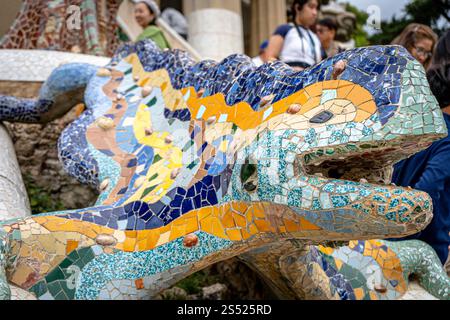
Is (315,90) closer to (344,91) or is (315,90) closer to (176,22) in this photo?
(344,91)

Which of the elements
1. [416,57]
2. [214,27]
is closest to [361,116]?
[416,57]

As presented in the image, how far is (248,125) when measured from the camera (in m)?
3.04

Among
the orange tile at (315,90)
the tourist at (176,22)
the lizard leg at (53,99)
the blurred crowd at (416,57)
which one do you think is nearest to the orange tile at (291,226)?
the orange tile at (315,90)

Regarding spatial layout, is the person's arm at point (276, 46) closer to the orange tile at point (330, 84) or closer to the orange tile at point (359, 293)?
the orange tile at point (359, 293)

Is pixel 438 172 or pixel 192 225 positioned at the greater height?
pixel 192 225

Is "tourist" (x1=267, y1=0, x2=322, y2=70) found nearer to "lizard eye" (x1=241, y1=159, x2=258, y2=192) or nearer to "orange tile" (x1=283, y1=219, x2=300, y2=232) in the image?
"lizard eye" (x1=241, y1=159, x2=258, y2=192)

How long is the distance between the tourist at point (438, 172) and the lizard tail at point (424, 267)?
0.55ft

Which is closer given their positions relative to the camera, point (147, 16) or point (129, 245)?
point (129, 245)

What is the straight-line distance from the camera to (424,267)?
397 cm

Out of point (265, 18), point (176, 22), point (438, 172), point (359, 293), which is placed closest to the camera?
point (359, 293)

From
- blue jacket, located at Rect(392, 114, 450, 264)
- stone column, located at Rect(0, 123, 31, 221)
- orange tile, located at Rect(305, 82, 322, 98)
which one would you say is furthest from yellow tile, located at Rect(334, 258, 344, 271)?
stone column, located at Rect(0, 123, 31, 221)

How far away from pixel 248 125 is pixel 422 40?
2.76 meters

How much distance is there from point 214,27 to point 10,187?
730 centimetres

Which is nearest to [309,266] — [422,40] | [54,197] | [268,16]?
[54,197]
